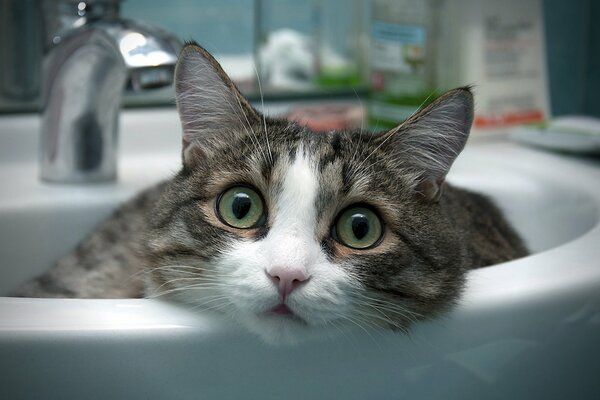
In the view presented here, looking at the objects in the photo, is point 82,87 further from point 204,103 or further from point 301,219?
point 301,219

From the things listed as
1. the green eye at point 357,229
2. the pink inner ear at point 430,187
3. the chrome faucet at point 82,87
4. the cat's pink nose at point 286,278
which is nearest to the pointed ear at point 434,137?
the pink inner ear at point 430,187

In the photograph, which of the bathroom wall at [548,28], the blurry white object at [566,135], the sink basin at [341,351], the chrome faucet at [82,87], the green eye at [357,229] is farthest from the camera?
the bathroom wall at [548,28]

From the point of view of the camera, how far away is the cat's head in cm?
71

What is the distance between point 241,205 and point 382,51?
831mm

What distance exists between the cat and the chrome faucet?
0.26m

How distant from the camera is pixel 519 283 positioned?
77 cm

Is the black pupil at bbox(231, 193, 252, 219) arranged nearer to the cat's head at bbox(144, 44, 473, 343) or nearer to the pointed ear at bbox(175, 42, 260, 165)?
the cat's head at bbox(144, 44, 473, 343)

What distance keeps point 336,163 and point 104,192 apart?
561mm

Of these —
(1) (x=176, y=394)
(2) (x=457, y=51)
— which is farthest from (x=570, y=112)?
(1) (x=176, y=394)

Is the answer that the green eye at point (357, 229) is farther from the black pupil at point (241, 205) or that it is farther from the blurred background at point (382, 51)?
the blurred background at point (382, 51)

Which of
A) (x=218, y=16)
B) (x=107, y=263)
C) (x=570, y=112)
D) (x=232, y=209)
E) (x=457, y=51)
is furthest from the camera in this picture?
(x=570, y=112)

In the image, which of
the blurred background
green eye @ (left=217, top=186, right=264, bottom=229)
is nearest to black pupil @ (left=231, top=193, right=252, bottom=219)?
green eye @ (left=217, top=186, right=264, bottom=229)

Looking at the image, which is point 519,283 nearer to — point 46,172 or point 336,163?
point 336,163

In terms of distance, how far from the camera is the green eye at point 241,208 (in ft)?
2.54
